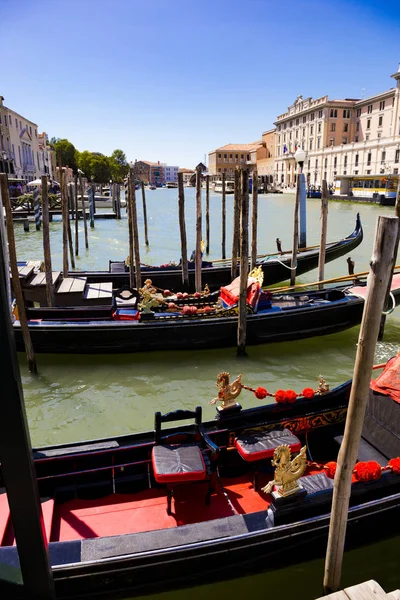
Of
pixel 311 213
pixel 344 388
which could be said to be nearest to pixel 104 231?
pixel 311 213

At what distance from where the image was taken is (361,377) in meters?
2.25

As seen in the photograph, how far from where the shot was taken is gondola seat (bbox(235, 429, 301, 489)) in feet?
11.4

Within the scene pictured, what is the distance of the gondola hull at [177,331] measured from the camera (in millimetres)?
6793

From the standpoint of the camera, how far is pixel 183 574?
2746mm

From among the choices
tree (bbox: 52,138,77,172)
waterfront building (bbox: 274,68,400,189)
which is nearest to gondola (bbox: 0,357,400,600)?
waterfront building (bbox: 274,68,400,189)

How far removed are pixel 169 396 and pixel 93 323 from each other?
71.5 inches

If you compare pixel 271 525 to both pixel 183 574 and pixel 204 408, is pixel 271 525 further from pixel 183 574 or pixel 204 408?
pixel 204 408

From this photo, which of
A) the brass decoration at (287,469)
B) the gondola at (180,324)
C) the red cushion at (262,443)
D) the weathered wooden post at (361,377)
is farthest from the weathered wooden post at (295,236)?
the weathered wooden post at (361,377)

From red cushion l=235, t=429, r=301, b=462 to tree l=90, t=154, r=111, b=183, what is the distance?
6221cm

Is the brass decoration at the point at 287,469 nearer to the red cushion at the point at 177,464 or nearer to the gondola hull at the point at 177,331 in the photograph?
the red cushion at the point at 177,464

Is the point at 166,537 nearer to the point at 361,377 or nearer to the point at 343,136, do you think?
the point at 361,377

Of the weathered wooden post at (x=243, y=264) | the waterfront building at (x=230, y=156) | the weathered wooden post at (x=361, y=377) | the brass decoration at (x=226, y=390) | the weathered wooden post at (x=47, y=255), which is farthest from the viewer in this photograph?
the waterfront building at (x=230, y=156)

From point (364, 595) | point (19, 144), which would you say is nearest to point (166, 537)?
point (364, 595)

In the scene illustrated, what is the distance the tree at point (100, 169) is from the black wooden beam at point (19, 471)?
63523 mm
